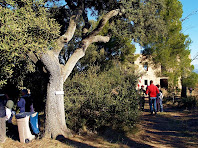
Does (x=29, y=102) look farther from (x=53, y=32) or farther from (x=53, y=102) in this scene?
(x=53, y=32)

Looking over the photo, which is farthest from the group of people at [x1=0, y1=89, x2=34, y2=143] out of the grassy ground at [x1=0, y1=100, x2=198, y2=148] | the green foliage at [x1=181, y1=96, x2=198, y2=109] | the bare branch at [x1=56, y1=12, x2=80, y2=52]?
the green foliage at [x1=181, y1=96, x2=198, y2=109]

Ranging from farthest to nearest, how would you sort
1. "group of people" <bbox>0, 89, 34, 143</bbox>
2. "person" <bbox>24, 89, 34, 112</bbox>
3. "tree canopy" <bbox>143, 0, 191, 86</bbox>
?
"tree canopy" <bbox>143, 0, 191, 86</bbox>
"person" <bbox>24, 89, 34, 112</bbox>
"group of people" <bbox>0, 89, 34, 143</bbox>

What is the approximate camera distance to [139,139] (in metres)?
6.57

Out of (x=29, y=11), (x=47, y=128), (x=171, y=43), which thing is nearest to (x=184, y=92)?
(x=171, y=43)

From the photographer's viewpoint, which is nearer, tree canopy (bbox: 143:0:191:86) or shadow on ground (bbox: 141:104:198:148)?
shadow on ground (bbox: 141:104:198:148)

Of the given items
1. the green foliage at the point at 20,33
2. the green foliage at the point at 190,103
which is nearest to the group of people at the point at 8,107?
the green foliage at the point at 20,33

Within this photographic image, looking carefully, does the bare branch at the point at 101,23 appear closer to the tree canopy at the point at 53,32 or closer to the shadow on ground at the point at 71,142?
the tree canopy at the point at 53,32

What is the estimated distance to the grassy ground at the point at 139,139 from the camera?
19.3 ft

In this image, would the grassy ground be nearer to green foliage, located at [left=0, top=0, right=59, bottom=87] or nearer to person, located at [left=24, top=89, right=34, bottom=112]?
person, located at [left=24, top=89, right=34, bottom=112]

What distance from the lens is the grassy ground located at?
231 inches

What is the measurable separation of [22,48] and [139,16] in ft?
19.8

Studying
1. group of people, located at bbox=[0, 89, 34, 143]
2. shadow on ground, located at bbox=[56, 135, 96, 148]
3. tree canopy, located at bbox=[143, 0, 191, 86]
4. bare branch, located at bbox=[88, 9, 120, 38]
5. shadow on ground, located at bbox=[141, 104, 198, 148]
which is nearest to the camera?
shadow on ground, located at bbox=[56, 135, 96, 148]

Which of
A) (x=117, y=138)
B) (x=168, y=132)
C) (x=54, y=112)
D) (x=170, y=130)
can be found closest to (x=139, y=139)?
(x=117, y=138)

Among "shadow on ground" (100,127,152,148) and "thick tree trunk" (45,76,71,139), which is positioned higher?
"thick tree trunk" (45,76,71,139)
